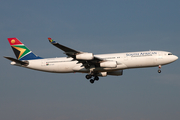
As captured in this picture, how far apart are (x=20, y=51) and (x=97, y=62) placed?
55.0 feet

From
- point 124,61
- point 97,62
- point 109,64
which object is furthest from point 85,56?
point 124,61

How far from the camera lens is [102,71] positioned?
47375mm

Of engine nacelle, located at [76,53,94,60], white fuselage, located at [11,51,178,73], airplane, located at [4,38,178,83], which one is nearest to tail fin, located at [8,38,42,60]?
airplane, located at [4,38,178,83]

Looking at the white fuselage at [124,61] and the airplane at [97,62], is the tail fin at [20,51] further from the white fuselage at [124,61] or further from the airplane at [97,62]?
the white fuselage at [124,61]

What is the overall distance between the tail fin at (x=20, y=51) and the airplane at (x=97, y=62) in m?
1.24

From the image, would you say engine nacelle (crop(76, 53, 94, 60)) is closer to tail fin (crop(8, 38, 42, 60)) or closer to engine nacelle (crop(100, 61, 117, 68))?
engine nacelle (crop(100, 61, 117, 68))

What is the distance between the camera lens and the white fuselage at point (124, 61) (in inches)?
1783

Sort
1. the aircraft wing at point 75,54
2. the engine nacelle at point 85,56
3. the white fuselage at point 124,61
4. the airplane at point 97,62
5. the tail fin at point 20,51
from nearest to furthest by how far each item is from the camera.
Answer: the aircraft wing at point 75,54, the engine nacelle at point 85,56, the airplane at point 97,62, the white fuselage at point 124,61, the tail fin at point 20,51

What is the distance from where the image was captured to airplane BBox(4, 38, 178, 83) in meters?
44.3

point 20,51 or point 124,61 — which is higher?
point 20,51

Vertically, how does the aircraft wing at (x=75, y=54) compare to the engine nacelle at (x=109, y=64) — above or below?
above

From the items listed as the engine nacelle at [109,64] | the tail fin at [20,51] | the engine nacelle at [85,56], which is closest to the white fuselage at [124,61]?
the engine nacelle at [109,64]

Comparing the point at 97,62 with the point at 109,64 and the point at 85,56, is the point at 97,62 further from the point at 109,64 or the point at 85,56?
the point at 85,56

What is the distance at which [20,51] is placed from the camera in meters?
52.5
